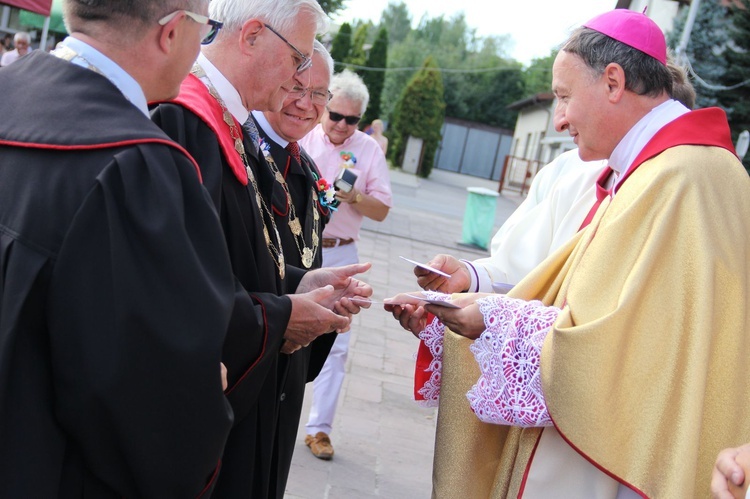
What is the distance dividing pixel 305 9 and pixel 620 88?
1.04 metres

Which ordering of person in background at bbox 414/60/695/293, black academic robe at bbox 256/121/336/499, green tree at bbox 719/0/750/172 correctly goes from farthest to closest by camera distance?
green tree at bbox 719/0/750/172, person in background at bbox 414/60/695/293, black academic robe at bbox 256/121/336/499

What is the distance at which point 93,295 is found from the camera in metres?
1.59

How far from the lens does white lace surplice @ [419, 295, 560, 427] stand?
8.10ft

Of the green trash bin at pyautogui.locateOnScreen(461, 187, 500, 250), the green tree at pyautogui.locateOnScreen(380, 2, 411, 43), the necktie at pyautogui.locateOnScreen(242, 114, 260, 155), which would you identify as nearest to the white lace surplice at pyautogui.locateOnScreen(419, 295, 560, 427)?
the necktie at pyautogui.locateOnScreen(242, 114, 260, 155)

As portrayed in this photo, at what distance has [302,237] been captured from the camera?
303 cm

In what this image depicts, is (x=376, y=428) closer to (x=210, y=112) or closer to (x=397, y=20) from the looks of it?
(x=210, y=112)

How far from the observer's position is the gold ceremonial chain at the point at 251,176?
2439 millimetres

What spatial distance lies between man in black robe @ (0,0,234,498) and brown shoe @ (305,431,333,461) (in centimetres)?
319

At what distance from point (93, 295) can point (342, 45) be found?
133 feet

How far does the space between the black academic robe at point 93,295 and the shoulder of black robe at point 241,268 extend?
0.44 meters

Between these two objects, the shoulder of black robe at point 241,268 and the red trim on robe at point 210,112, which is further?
the red trim on robe at point 210,112

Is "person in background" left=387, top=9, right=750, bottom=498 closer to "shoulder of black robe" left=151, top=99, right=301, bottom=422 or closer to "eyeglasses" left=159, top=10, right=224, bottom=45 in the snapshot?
"shoulder of black robe" left=151, top=99, right=301, bottom=422

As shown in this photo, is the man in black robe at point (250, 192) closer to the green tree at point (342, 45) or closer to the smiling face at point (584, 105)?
the smiling face at point (584, 105)

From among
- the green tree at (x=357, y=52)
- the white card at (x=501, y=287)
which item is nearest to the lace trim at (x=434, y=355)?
the white card at (x=501, y=287)
